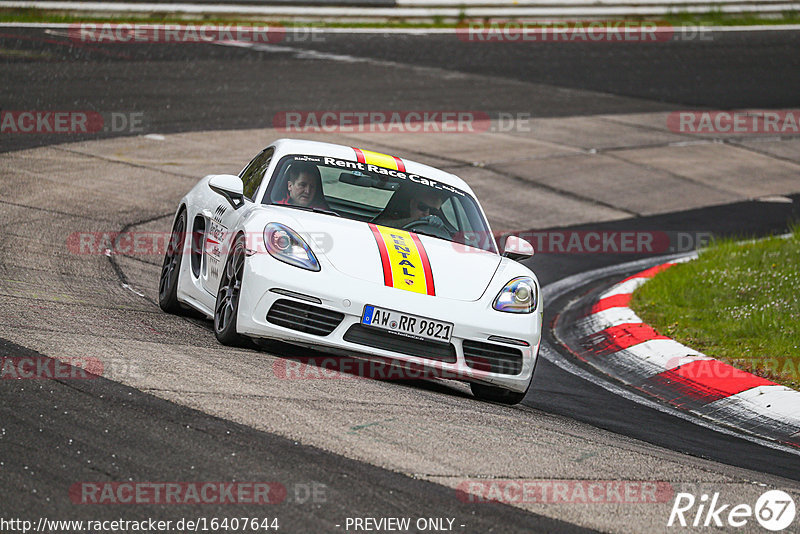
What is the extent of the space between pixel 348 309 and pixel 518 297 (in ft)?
Answer: 3.58

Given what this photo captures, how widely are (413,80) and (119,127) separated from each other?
6571 millimetres

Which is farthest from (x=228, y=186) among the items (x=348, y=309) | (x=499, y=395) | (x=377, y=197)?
(x=499, y=395)

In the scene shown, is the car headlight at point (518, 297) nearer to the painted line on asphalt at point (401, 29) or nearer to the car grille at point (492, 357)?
the car grille at point (492, 357)

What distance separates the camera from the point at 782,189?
16.2 metres

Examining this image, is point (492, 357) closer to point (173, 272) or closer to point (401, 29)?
point (173, 272)

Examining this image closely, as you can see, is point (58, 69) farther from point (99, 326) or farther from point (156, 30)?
point (99, 326)

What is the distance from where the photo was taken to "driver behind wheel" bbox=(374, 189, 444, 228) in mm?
7359

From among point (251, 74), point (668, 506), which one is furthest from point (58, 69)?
point (668, 506)

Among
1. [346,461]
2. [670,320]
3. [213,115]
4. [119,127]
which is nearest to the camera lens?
[346,461]

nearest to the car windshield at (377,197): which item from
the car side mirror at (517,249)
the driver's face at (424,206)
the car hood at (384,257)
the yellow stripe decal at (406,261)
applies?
the driver's face at (424,206)

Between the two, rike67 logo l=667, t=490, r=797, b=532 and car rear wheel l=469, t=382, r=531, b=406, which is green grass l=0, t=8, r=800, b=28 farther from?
rike67 logo l=667, t=490, r=797, b=532

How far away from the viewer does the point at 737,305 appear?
9375 millimetres

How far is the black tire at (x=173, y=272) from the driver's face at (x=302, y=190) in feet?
3.52

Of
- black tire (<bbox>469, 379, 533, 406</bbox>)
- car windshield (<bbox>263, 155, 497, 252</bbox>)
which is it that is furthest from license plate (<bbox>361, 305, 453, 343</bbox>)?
car windshield (<bbox>263, 155, 497, 252</bbox>)
